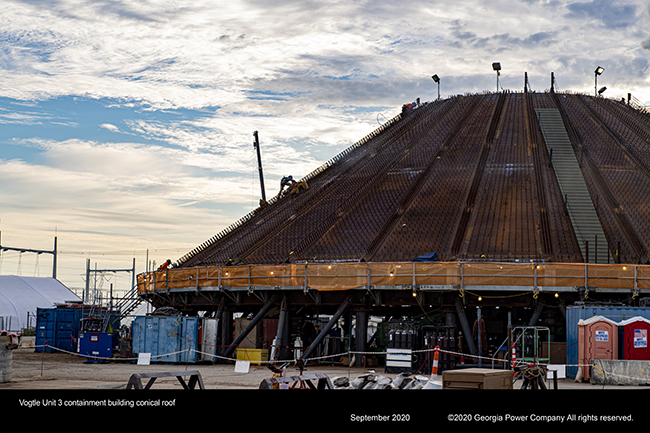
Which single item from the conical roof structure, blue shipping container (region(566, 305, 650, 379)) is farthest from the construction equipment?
blue shipping container (region(566, 305, 650, 379))

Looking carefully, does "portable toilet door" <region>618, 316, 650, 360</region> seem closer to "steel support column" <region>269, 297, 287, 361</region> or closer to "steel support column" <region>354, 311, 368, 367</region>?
"steel support column" <region>354, 311, 368, 367</region>

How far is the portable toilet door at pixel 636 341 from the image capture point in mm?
26969

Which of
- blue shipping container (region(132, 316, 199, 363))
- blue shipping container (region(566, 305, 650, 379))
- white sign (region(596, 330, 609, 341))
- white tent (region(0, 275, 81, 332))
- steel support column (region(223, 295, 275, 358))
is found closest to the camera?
white sign (region(596, 330, 609, 341))

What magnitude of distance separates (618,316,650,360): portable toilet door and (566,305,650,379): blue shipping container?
1.09 metres

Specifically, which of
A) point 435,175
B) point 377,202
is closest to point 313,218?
point 377,202

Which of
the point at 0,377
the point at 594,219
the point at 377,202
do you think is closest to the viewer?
the point at 0,377

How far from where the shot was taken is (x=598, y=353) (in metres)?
27.3

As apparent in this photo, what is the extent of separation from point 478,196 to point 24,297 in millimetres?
62910

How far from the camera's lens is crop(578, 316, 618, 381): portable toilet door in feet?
88.6

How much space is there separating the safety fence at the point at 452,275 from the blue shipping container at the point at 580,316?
129 inches

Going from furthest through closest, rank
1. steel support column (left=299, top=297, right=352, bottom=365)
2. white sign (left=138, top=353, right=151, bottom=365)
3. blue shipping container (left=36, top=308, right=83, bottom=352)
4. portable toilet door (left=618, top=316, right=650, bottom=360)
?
blue shipping container (left=36, top=308, right=83, bottom=352)
steel support column (left=299, top=297, right=352, bottom=365)
white sign (left=138, top=353, right=151, bottom=365)
portable toilet door (left=618, top=316, right=650, bottom=360)
